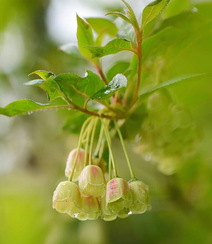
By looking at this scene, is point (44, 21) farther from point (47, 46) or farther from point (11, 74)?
point (11, 74)

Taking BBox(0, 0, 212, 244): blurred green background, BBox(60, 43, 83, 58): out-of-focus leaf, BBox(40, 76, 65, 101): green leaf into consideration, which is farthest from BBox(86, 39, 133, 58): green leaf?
BBox(0, 0, 212, 244): blurred green background

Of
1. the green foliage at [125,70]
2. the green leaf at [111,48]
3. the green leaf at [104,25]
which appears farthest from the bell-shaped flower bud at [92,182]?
the green leaf at [104,25]

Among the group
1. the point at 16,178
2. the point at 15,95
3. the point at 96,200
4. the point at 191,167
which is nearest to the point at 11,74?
the point at 15,95

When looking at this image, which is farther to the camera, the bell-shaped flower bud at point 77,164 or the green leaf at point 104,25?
the green leaf at point 104,25

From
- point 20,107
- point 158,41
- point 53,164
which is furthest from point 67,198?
point 53,164

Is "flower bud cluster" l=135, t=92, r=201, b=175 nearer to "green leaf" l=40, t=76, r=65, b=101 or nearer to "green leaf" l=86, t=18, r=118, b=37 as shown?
"green leaf" l=86, t=18, r=118, b=37

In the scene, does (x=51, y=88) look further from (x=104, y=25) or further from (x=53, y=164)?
(x=53, y=164)

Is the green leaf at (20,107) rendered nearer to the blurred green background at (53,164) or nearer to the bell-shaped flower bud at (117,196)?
the bell-shaped flower bud at (117,196)
